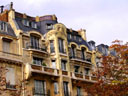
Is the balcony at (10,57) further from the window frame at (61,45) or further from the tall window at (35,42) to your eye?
the window frame at (61,45)

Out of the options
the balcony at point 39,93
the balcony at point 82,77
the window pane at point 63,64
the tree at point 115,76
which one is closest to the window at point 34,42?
the window pane at point 63,64

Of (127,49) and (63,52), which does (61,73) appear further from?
(127,49)

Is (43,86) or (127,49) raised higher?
(127,49)

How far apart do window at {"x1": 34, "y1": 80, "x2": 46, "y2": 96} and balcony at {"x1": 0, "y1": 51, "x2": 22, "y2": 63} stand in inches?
137

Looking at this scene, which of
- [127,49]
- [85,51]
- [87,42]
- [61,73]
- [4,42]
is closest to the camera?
[127,49]

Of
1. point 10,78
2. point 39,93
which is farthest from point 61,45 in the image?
point 10,78

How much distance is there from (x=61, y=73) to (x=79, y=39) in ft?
32.1

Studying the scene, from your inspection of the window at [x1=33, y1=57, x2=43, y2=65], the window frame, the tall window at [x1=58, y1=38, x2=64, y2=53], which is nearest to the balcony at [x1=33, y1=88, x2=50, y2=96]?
the window at [x1=33, y1=57, x2=43, y2=65]

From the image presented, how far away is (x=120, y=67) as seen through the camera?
3397 centimetres

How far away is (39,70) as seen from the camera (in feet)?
121

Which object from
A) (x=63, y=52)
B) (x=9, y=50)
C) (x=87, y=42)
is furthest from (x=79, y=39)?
(x=9, y=50)

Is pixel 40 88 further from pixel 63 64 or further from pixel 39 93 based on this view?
pixel 63 64

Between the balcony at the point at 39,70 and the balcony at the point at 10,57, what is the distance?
4.34ft

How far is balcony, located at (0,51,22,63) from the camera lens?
34.6m
